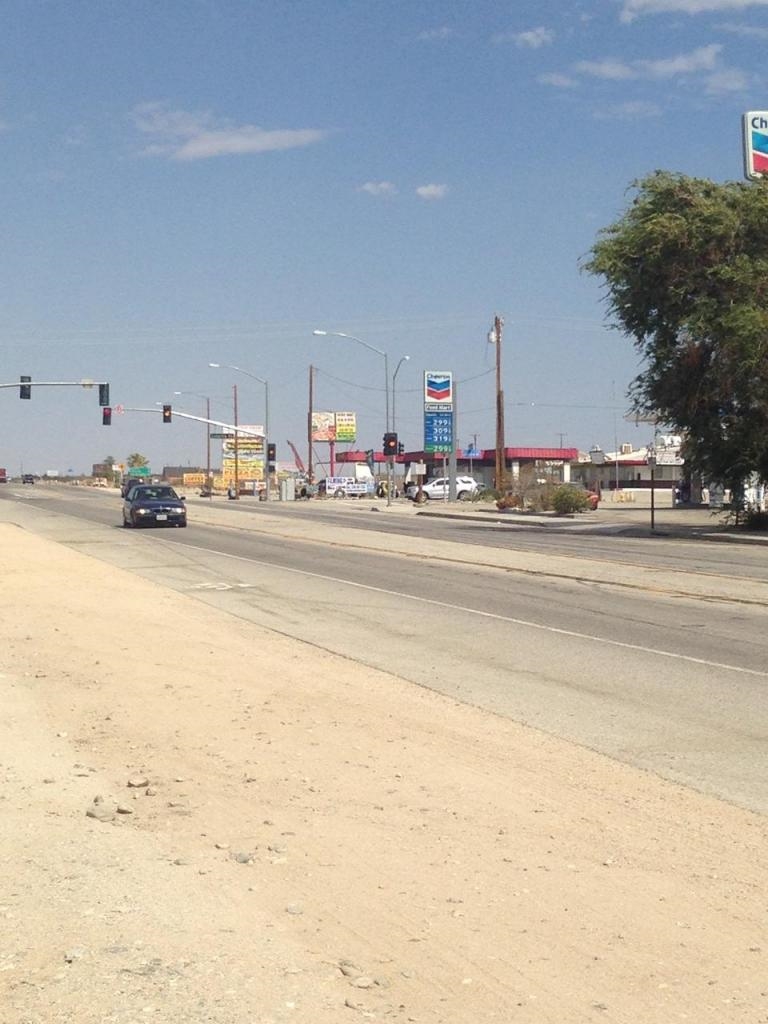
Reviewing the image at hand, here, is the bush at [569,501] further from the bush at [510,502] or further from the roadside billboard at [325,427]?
the roadside billboard at [325,427]

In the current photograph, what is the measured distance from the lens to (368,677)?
13.0 metres

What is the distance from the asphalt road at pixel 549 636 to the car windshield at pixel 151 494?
40.2ft

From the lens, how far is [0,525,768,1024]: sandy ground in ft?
16.1

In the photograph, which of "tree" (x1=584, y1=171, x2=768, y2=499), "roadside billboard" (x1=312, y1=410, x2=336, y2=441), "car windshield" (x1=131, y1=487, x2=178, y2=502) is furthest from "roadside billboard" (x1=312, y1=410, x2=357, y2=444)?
"tree" (x1=584, y1=171, x2=768, y2=499)

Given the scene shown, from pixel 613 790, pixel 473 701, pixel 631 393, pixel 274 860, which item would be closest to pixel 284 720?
pixel 473 701

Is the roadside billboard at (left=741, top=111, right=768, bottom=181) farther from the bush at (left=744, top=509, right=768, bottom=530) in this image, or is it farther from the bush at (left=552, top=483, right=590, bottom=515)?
the bush at (left=552, top=483, right=590, bottom=515)

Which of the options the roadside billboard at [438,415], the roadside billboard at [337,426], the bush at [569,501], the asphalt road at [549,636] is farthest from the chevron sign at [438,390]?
the roadside billboard at [337,426]

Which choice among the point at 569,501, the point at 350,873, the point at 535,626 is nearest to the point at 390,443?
the point at 569,501

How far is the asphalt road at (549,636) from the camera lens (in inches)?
397

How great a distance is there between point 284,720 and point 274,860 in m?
3.77

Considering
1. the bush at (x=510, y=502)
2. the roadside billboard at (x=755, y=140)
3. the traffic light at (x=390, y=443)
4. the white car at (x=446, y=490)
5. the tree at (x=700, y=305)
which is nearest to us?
the tree at (x=700, y=305)

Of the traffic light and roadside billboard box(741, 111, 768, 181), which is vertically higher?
roadside billboard box(741, 111, 768, 181)

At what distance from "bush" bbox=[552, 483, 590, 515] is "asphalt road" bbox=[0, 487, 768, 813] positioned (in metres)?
27.0

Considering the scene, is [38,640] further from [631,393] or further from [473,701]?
[631,393]
